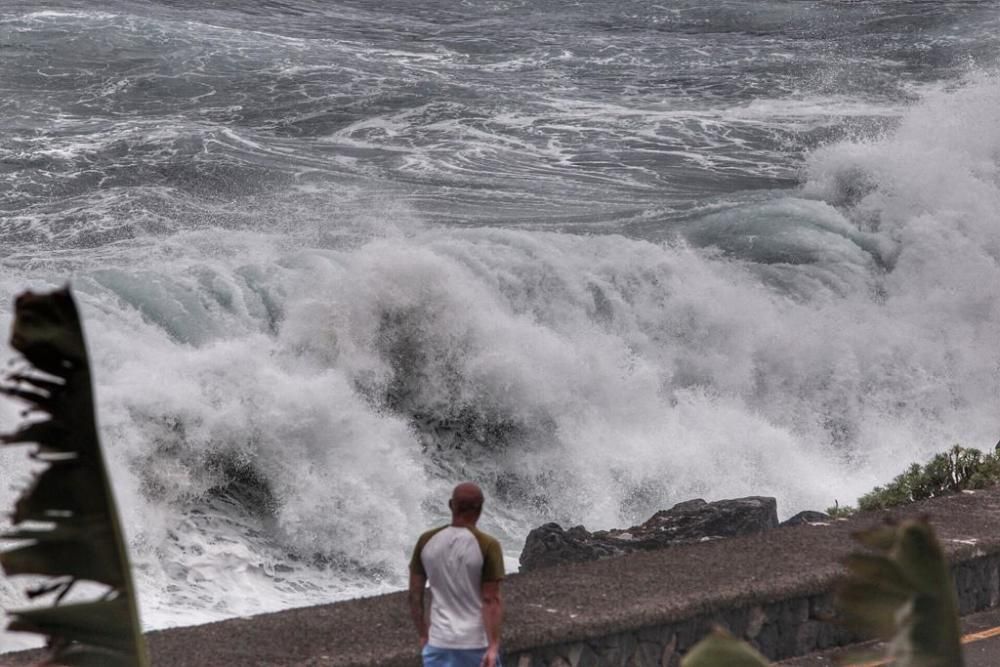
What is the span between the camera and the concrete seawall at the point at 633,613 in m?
6.19

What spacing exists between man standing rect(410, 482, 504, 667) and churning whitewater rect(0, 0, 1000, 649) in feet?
12.3

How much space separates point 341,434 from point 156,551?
7.21 ft

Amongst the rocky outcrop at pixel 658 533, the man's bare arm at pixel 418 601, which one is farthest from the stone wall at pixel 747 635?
the rocky outcrop at pixel 658 533

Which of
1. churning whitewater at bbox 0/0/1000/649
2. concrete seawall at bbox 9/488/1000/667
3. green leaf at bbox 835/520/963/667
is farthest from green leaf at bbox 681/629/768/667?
churning whitewater at bbox 0/0/1000/649

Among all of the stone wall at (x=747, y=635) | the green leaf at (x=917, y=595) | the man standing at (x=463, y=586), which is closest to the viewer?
the green leaf at (x=917, y=595)


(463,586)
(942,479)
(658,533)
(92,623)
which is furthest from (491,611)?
(942,479)

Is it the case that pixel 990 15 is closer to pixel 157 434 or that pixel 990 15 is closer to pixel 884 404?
pixel 884 404

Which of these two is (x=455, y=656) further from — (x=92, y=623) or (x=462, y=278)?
(x=462, y=278)

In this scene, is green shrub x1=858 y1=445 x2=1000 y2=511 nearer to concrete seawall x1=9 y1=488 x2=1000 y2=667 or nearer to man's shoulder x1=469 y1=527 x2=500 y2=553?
concrete seawall x1=9 y1=488 x2=1000 y2=667

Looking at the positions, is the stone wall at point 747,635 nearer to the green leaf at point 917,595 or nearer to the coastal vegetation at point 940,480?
the coastal vegetation at point 940,480

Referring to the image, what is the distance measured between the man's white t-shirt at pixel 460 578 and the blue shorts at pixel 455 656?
17mm

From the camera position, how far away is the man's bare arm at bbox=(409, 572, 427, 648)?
5504 millimetres

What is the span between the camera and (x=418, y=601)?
219 inches

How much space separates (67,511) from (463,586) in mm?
3424
